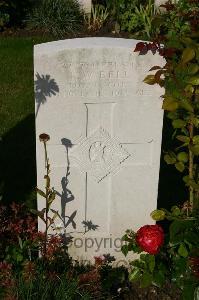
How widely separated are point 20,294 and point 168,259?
103 cm

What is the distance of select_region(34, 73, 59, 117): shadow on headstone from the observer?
339 cm

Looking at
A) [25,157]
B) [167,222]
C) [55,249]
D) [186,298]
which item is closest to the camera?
[186,298]

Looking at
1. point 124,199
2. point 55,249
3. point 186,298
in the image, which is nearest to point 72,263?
point 55,249

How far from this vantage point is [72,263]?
3.98 metres

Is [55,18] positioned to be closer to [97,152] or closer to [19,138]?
[19,138]

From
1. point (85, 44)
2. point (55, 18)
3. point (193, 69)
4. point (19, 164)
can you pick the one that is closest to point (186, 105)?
point (193, 69)

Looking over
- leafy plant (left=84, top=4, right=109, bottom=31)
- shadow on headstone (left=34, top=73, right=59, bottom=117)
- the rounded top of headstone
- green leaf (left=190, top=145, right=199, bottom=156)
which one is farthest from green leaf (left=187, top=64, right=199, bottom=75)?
leafy plant (left=84, top=4, right=109, bottom=31)

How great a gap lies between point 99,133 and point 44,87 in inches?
Result: 18.3

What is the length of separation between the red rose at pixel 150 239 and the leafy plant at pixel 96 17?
5.79 m

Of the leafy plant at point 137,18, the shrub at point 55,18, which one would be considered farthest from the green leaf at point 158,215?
the shrub at point 55,18

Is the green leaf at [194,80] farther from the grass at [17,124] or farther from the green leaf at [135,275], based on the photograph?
the grass at [17,124]

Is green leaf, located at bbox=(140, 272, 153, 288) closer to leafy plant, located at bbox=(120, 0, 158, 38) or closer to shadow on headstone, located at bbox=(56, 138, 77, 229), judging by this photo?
shadow on headstone, located at bbox=(56, 138, 77, 229)

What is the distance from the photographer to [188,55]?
3295mm

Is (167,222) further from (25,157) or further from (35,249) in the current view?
(25,157)
